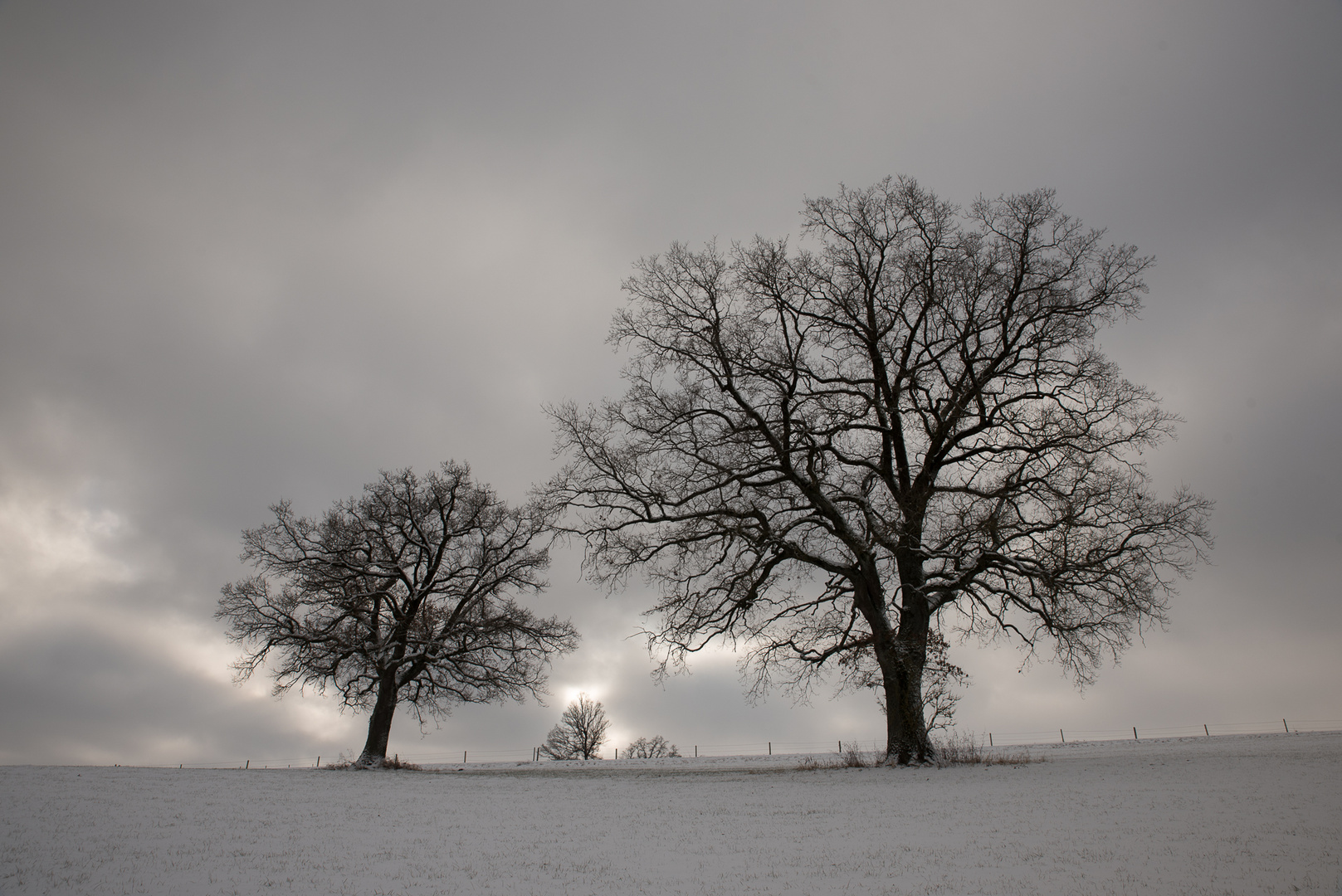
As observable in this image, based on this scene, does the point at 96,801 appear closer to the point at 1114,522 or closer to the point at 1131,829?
the point at 1131,829

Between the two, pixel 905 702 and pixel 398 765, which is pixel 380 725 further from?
pixel 905 702

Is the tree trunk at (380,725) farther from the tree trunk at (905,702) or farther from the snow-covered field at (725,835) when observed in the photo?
the tree trunk at (905,702)

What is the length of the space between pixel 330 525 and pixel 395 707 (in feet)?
23.6

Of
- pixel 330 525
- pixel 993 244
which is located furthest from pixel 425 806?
pixel 993 244

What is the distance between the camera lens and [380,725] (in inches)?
999

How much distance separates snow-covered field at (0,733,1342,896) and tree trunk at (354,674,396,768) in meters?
9.24

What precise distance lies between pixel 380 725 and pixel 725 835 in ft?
64.1

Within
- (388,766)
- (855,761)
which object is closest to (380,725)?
(388,766)

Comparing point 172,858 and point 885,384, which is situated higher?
point 885,384

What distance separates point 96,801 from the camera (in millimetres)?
12617

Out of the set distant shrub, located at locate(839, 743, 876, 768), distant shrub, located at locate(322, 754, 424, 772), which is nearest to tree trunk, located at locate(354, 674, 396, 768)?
distant shrub, located at locate(322, 754, 424, 772)

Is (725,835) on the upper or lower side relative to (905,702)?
lower

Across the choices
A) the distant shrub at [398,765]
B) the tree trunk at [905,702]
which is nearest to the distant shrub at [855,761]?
the tree trunk at [905,702]

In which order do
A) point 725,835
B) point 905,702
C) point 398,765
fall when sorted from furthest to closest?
point 398,765
point 905,702
point 725,835
